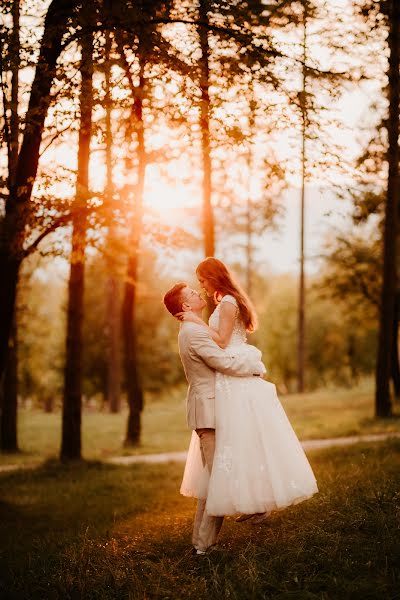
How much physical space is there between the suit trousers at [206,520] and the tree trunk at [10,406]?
12.7 metres

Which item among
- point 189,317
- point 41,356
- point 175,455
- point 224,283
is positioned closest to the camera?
point 189,317

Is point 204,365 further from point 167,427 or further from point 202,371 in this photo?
point 167,427

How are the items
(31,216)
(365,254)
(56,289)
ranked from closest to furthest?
1. (31,216)
2. (365,254)
3. (56,289)

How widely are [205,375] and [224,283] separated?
877 mm

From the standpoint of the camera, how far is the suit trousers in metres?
5.76

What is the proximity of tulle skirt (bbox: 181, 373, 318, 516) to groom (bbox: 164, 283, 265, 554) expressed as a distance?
9 cm

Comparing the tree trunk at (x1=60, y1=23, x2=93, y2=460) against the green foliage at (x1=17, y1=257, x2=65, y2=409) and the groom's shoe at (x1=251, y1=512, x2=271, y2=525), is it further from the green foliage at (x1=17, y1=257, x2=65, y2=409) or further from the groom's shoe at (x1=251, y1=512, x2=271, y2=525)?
the green foliage at (x1=17, y1=257, x2=65, y2=409)

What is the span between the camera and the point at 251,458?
569 cm

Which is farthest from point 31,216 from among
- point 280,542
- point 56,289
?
point 56,289

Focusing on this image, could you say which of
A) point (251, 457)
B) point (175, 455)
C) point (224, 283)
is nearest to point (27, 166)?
point (224, 283)

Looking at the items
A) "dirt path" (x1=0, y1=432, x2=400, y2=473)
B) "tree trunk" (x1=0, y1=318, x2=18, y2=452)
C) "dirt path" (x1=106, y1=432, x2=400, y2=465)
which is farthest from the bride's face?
"tree trunk" (x1=0, y1=318, x2=18, y2=452)

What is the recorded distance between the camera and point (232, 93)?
8039mm

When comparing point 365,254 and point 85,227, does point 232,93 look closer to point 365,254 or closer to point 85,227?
point 85,227

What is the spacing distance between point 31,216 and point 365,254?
16.0 meters
